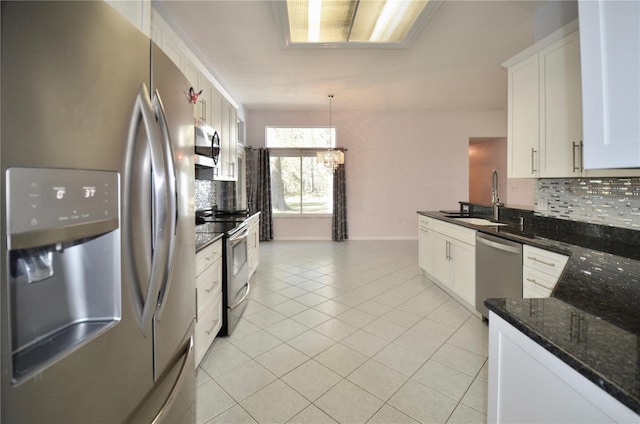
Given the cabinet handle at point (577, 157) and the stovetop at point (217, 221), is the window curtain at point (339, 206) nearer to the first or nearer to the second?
the stovetop at point (217, 221)

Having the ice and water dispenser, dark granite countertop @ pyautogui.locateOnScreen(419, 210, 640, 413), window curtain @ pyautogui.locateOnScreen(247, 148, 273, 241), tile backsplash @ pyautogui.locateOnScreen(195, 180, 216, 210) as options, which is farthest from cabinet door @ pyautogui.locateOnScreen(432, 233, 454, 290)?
window curtain @ pyautogui.locateOnScreen(247, 148, 273, 241)

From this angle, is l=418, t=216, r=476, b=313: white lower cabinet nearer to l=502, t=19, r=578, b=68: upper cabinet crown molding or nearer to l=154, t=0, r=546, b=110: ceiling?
l=502, t=19, r=578, b=68: upper cabinet crown molding

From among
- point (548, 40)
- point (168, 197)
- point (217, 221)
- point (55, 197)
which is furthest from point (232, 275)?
point (548, 40)

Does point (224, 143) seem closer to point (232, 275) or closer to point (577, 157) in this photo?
point (232, 275)

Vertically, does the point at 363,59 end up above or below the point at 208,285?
above

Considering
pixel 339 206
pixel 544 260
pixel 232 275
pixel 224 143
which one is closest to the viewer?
pixel 544 260

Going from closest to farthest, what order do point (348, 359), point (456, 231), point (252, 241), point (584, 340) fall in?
point (584, 340) < point (348, 359) < point (456, 231) < point (252, 241)

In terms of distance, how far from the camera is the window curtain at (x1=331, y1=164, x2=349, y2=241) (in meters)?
6.82


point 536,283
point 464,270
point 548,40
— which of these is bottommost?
point 464,270

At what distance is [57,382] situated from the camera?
1.97 feet

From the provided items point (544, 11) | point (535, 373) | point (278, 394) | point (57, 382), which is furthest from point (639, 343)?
point (544, 11)

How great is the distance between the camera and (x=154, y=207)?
0.92 meters

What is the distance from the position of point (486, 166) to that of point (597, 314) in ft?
28.4

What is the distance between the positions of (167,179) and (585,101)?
1.56 meters
